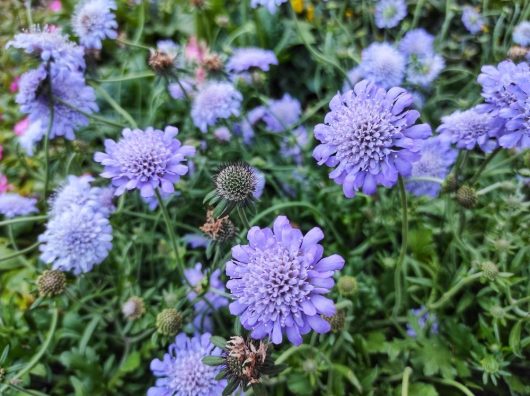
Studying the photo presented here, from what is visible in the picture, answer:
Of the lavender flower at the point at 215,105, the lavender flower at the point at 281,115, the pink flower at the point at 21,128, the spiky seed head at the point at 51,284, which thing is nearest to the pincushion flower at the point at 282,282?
the spiky seed head at the point at 51,284

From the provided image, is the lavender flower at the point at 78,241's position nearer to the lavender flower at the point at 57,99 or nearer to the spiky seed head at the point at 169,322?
the spiky seed head at the point at 169,322

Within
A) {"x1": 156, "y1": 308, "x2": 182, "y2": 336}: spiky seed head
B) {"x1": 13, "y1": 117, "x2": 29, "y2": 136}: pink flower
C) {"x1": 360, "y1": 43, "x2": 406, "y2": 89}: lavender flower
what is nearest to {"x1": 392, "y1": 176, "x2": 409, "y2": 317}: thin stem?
{"x1": 360, "y1": 43, "x2": 406, "y2": 89}: lavender flower

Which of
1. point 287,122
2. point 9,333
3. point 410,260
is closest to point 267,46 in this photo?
point 287,122

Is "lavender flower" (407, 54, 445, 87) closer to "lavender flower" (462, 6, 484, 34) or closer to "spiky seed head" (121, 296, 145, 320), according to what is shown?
"lavender flower" (462, 6, 484, 34)

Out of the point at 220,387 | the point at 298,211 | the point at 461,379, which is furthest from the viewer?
the point at 298,211

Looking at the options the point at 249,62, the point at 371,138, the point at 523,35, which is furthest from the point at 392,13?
the point at 371,138

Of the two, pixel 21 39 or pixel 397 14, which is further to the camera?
pixel 397 14

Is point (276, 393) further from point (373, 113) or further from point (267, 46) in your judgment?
point (267, 46)

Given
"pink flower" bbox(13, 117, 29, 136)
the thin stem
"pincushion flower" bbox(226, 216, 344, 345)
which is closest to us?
"pincushion flower" bbox(226, 216, 344, 345)
